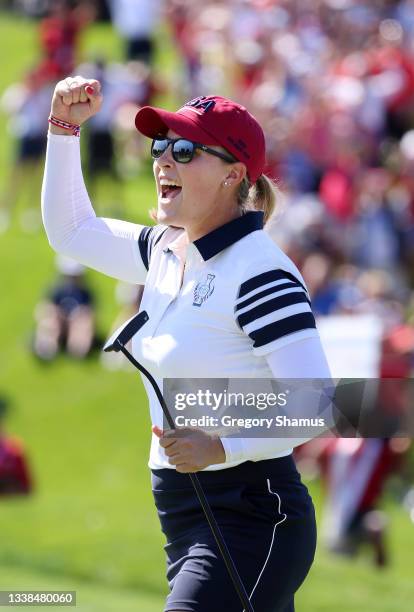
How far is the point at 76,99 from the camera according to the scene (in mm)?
4254

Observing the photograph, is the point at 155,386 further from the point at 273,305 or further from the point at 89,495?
the point at 89,495

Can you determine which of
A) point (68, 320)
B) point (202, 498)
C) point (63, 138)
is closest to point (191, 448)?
point (202, 498)

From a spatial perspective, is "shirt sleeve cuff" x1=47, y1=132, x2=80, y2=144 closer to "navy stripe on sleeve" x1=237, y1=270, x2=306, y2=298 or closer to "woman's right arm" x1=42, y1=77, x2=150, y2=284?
"woman's right arm" x1=42, y1=77, x2=150, y2=284

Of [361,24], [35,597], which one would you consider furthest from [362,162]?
[35,597]

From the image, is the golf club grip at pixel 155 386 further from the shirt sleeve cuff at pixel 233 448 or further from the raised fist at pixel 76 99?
the raised fist at pixel 76 99

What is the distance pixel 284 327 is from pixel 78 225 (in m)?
1.00

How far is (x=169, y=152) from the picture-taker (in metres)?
3.98

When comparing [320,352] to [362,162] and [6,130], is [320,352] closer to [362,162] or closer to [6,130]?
[362,162]

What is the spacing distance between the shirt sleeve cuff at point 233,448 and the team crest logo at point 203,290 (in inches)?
16.3

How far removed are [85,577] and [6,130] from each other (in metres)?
12.3

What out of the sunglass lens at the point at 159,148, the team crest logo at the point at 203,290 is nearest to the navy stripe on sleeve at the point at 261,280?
the team crest logo at the point at 203,290

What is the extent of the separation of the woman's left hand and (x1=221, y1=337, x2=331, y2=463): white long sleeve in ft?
0.13

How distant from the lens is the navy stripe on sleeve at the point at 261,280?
3777 mm

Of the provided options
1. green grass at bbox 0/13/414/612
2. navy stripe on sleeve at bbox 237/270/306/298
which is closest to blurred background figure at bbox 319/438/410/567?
green grass at bbox 0/13/414/612
